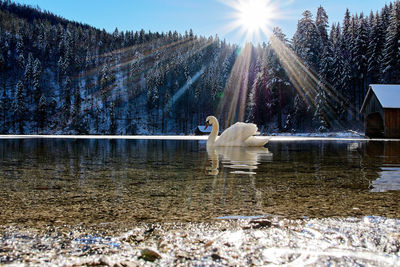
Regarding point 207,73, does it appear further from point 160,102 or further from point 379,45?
point 379,45

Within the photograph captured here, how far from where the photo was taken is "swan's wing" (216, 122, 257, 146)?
12664 mm

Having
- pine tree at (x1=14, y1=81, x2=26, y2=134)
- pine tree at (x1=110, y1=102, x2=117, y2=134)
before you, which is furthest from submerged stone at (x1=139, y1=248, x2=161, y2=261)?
pine tree at (x1=14, y1=81, x2=26, y2=134)

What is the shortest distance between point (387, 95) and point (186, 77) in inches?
2988

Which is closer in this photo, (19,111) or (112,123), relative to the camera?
(19,111)

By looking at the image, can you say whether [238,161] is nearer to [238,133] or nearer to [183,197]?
[183,197]

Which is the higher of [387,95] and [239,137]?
[387,95]

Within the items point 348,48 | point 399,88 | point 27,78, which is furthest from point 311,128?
point 27,78

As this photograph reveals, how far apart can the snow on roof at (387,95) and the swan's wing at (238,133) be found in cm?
2185

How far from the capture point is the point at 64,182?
14.1 feet

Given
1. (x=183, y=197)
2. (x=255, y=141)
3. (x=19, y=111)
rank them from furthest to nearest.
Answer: (x=19, y=111) → (x=255, y=141) → (x=183, y=197)

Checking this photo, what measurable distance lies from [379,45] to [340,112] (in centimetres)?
1736

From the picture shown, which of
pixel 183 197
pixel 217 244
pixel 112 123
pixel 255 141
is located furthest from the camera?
pixel 112 123

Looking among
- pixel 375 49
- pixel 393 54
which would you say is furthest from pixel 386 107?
pixel 375 49

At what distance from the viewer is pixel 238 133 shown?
12.7 meters
